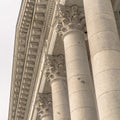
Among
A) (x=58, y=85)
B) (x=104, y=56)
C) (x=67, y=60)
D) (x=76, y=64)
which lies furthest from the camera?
(x=58, y=85)

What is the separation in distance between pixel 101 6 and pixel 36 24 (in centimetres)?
1374

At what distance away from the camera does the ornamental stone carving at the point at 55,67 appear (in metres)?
33.2

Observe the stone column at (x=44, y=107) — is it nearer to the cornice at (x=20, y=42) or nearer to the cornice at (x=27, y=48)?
the cornice at (x=27, y=48)

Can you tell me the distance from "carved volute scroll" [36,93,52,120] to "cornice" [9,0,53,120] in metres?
3.52

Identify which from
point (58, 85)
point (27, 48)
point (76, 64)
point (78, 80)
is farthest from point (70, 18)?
point (27, 48)

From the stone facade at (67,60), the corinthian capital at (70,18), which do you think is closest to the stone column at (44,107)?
the stone facade at (67,60)

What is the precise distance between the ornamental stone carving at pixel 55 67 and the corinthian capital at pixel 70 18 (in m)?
5.10

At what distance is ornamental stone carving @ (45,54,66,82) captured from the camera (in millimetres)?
33188

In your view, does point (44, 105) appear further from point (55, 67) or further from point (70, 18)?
point (70, 18)

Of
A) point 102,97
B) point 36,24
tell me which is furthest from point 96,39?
point 36,24

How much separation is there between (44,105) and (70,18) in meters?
12.4

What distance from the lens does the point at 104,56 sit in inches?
832

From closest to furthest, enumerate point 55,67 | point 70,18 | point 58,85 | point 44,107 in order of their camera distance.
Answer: point 70,18
point 58,85
point 55,67
point 44,107

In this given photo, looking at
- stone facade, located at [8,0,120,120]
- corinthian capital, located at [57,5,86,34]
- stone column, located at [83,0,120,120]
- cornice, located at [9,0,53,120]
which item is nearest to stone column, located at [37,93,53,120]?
stone facade, located at [8,0,120,120]
